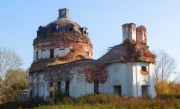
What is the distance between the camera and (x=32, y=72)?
121ft

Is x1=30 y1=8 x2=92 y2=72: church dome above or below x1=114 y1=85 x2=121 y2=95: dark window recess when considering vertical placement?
above

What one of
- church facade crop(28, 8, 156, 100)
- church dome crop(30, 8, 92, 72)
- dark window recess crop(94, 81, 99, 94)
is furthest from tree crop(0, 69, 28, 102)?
dark window recess crop(94, 81, 99, 94)

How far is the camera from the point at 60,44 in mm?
36250

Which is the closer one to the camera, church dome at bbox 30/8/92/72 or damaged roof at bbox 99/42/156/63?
damaged roof at bbox 99/42/156/63

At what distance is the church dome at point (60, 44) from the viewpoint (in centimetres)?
3622

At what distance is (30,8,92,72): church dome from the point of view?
3622 centimetres

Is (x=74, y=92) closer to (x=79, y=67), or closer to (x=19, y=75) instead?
(x=79, y=67)

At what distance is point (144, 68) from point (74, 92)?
7.00 meters

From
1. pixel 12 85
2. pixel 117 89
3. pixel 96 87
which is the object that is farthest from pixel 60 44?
pixel 12 85

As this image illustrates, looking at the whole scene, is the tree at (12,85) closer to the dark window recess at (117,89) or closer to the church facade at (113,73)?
the church facade at (113,73)

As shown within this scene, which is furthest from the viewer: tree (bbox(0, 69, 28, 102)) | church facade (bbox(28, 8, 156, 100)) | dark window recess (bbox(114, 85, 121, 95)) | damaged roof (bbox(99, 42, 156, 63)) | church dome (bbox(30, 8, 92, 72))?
tree (bbox(0, 69, 28, 102))

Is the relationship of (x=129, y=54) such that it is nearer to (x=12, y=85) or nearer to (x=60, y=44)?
(x=60, y=44)

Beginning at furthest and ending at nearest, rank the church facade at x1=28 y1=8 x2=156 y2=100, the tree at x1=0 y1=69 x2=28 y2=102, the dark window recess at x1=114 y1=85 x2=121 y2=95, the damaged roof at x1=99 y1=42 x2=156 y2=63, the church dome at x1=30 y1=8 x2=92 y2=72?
the tree at x1=0 y1=69 x2=28 y2=102, the church dome at x1=30 y1=8 x2=92 y2=72, the dark window recess at x1=114 y1=85 x2=121 y2=95, the damaged roof at x1=99 y1=42 x2=156 y2=63, the church facade at x1=28 y1=8 x2=156 y2=100

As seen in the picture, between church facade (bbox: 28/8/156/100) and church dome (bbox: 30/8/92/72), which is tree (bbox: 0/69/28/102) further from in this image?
church facade (bbox: 28/8/156/100)
